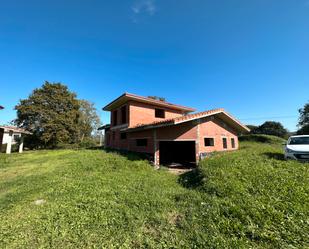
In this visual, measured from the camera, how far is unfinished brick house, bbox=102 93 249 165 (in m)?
10.5

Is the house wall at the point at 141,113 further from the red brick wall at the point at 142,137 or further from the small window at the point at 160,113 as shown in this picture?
the red brick wall at the point at 142,137

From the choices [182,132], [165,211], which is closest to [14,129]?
[182,132]

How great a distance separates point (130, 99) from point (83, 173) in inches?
295

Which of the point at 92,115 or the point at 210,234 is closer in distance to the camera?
the point at 210,234

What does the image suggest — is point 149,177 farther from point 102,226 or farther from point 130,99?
point 130,99

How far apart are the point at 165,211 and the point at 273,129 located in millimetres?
39830

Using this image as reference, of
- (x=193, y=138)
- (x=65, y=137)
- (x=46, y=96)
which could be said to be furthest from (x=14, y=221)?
(x=46, y=96)

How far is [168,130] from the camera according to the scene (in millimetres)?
10680

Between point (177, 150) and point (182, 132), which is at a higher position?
point (182, 132)

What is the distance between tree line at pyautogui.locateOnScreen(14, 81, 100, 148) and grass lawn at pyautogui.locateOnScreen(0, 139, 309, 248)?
50.8 ft

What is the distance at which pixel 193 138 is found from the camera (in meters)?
10.4

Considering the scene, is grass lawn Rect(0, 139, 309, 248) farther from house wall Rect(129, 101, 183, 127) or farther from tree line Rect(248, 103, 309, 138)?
tree line Rect(248, 103, 309, 138)

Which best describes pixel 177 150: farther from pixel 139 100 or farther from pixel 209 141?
pixel 139 100

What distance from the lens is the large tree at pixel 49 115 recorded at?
66.4 ft
